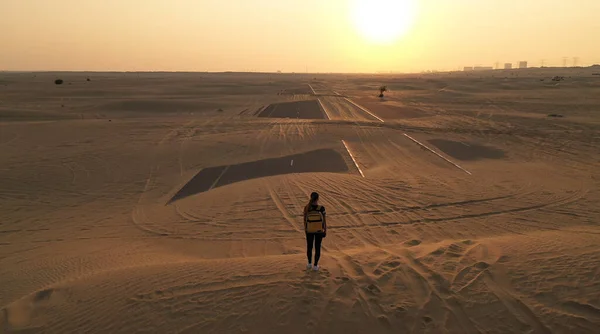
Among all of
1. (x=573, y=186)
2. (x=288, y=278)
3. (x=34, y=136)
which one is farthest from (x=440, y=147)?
(x=34, y=136)

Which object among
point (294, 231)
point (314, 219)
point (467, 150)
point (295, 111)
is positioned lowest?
point (294, 231)

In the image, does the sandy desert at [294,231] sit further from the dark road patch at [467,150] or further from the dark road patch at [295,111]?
the dark road patch at [295,111]

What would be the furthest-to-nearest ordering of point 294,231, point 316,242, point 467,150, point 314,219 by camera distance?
point 467,150
point 294,231
point 316,242
point 314,219

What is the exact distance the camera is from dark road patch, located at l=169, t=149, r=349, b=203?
1673 centimetres

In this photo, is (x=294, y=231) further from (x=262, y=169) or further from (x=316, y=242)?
(x=262, y=169)

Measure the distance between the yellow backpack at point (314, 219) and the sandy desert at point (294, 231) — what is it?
3.09ft

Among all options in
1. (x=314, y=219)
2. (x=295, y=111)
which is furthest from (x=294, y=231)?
(x=295, y=111)

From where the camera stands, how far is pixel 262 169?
1908 centimetres

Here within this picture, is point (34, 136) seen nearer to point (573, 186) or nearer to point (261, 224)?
point (261, 224)

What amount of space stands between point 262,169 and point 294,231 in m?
7.89

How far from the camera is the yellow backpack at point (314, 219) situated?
7.61 metres

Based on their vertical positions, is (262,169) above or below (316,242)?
below

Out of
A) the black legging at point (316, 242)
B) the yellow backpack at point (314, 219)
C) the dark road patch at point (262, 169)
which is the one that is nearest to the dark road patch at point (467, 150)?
the dark road patch at point (262, 169)

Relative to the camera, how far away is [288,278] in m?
7.62
